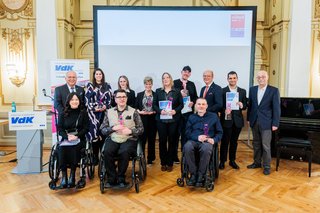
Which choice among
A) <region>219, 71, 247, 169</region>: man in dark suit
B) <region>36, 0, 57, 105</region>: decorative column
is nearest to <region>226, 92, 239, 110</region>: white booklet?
<region>219, 71, 247, 169</region>: man in dark suit

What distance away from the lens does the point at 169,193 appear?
2.74m

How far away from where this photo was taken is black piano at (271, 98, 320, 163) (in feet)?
12.0

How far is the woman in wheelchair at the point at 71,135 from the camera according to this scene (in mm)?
2707

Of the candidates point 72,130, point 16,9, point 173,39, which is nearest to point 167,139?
point 72,130

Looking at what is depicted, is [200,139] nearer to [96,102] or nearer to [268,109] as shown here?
[268,109]

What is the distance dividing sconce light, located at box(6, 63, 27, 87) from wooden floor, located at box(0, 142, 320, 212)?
1.99 meters

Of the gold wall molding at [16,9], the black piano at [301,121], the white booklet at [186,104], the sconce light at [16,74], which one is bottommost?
the black piano at [301,121]

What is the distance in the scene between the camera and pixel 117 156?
2715mm

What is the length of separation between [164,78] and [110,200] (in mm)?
1635

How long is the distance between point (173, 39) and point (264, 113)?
6.55 feet

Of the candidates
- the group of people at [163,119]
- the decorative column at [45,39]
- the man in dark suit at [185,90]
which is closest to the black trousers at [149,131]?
the group of people at [163,119]

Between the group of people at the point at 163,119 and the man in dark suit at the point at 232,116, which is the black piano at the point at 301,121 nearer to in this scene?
the group of people at the point at 163,119

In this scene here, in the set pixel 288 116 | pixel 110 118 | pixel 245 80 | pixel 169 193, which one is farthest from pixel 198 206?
pixel 245 80

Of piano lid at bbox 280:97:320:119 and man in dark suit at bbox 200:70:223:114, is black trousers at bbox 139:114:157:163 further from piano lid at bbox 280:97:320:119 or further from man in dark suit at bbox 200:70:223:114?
piano lid at bbox 280:97:320:119
